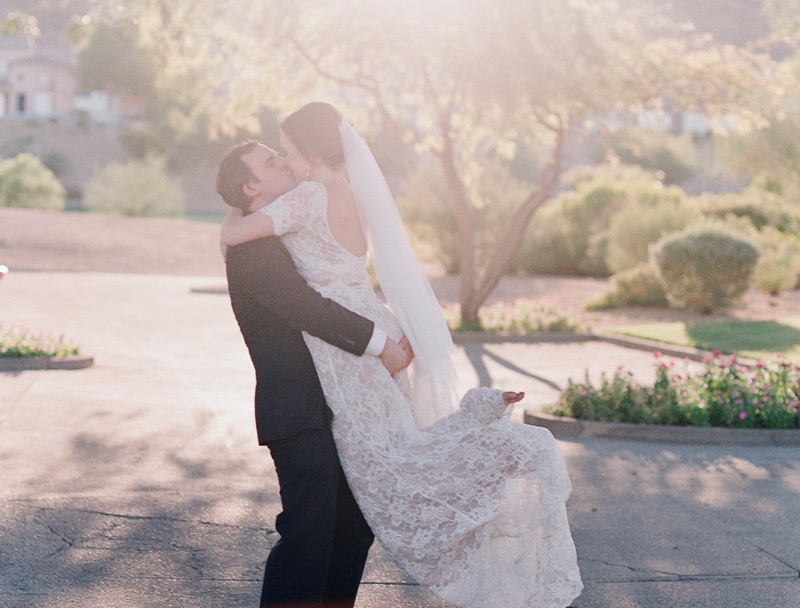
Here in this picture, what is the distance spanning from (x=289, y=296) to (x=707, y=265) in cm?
1590

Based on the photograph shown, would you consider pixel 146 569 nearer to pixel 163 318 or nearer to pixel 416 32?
pixel 416 32

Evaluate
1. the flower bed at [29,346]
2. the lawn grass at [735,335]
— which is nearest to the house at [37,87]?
the lawn grass at [735,335]

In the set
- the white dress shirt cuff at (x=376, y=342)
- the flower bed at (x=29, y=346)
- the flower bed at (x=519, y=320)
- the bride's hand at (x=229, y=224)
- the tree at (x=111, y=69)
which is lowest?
the tree at (x=111, y=69)

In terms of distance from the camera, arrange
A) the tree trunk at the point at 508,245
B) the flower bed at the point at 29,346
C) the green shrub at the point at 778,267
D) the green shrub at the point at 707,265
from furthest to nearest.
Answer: the green shrub at the point at 778,267
the green shrub at the point at 707,265
the tree trunk at the point at 508,245
the flower bed at the point at 29,346

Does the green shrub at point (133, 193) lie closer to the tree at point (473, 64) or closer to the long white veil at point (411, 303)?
the tree at point (473, 64)

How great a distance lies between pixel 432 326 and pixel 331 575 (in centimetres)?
100

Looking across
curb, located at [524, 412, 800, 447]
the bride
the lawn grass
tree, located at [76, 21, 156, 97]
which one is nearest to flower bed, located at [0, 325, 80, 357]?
curb, located at [524, 412, 800, 447]

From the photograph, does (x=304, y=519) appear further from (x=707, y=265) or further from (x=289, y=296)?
(x=707, y=265)

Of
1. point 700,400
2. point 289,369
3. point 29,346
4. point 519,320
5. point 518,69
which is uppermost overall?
point 518,69

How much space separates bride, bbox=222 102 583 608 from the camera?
323cm

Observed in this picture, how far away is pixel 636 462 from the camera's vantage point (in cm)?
690

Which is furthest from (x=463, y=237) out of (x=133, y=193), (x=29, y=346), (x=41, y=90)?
(x=41, y=90)

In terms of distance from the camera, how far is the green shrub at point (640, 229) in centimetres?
2319

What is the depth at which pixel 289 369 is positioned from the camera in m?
3.21
